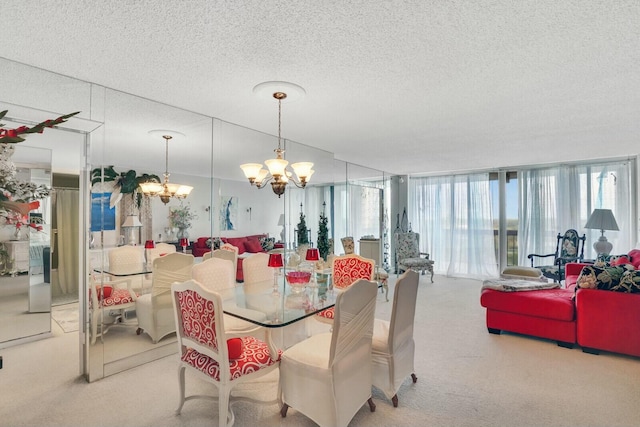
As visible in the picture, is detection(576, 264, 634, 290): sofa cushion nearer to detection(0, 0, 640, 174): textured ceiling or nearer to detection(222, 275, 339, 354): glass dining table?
detection(0, 0, 640, 174): textured ceiling

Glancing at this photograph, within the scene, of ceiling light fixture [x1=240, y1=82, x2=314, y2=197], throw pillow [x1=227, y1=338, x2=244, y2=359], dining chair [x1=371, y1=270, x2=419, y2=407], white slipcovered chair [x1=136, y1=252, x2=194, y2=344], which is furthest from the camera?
white slipcovered chair [x1=136, y1=252, x2=194, y2=344]

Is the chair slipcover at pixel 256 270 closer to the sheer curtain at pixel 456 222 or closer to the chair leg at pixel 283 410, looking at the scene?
the chair leg at pixel 283 410

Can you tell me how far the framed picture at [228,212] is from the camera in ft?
12.0

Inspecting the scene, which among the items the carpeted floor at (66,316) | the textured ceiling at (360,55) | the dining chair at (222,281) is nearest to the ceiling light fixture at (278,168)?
the textured ceiling at (360,55)

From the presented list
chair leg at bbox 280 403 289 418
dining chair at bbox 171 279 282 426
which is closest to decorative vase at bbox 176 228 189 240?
dining chair at bbox 171 279 282 426

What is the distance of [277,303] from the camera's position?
2467mm

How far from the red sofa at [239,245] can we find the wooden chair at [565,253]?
502cm

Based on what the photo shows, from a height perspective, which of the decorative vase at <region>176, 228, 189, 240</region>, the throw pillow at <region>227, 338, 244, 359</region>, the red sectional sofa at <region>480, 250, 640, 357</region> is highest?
the decorative vase at <region>176, 228, 189, 240</region>

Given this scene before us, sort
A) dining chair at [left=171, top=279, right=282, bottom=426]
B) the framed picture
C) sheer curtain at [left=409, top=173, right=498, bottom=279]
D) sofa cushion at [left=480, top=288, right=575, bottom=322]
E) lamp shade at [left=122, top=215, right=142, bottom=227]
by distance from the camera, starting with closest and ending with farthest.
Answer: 1. dining chair at [left=171, top=279, right=282, bottom=426]
2. lamp shade at [left=122, top=215, right=142, bottom=227]
3. sofa cushion at [left=480, top=288, right=575, bottom=322]
4. the framed picture
5. sheer curtain at [left=409, top=173, right=498, bottom=279]

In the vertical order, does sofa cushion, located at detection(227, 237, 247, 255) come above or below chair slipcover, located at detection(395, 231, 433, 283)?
above

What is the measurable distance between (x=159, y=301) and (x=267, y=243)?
1541 millimetres

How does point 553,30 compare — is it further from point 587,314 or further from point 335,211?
point 335,211

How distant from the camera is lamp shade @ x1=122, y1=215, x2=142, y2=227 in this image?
2918mm

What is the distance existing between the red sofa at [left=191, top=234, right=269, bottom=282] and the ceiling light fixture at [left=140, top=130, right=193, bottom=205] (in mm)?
543
